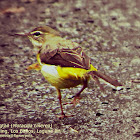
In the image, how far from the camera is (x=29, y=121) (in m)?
4.62

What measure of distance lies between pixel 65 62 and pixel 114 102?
1161mm

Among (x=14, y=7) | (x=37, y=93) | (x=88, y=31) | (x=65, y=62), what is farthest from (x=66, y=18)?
(x=65, y=62)

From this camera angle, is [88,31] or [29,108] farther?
[88,31]

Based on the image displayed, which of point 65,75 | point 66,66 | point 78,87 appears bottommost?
point 78,87

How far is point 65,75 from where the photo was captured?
4.35 m

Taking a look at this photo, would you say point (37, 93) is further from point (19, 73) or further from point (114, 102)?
point (114, 102)

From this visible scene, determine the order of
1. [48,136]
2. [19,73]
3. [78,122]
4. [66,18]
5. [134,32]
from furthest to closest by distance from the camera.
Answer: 1. [66,18]
2. [134,32]
3. [19,73]
4. [78,122]
5. [48,136]

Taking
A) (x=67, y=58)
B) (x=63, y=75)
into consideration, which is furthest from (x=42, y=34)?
(x=63, y=75)

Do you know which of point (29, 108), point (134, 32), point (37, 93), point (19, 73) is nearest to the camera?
point (29, 108)

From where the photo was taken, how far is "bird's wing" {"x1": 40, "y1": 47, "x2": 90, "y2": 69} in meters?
4.31

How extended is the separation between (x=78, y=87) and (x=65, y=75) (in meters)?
1.27

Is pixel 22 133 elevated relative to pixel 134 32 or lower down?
lower down

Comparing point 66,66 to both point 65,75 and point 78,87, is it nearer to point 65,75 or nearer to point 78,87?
point 65,75

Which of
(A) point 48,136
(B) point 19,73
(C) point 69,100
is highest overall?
(B) point 19,73
